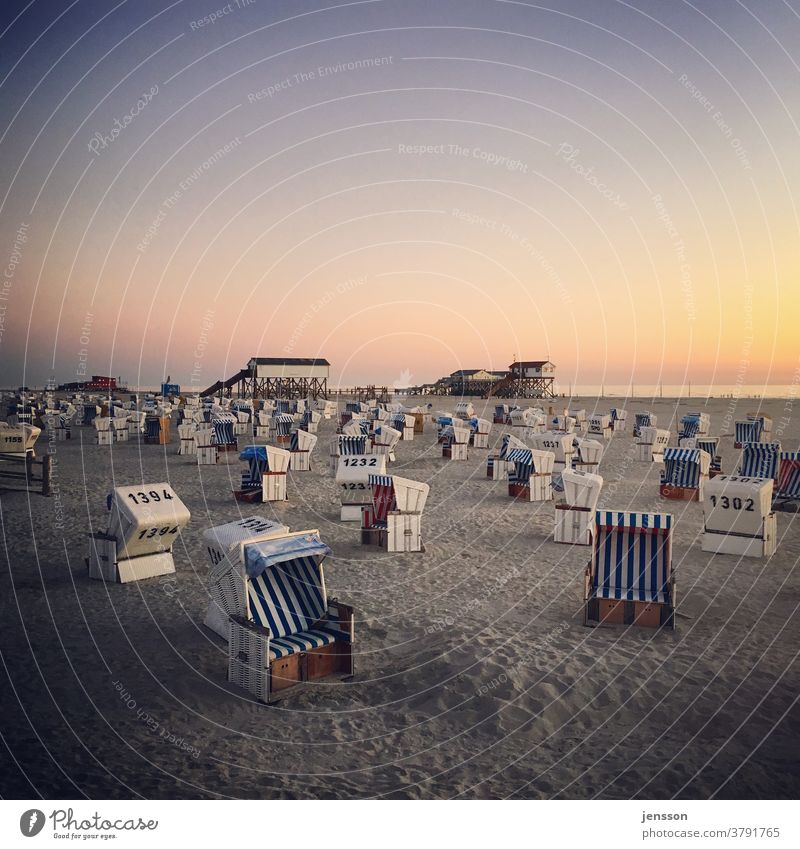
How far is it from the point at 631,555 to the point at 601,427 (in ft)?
96.9

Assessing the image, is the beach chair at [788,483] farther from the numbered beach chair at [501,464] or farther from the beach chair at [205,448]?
the beach chair at [205,448]

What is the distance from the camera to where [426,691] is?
687 cm

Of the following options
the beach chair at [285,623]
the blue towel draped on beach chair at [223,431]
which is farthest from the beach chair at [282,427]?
the beach chair at [285,623]

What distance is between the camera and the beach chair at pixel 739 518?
39.2ft

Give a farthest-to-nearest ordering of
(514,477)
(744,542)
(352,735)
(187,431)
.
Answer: (187,431) < (514,477) < (744,542) < (352,735)

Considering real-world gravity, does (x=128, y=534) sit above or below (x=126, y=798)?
above

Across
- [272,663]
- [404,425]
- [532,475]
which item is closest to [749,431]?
[404,425]

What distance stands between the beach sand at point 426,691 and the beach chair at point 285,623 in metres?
0.24

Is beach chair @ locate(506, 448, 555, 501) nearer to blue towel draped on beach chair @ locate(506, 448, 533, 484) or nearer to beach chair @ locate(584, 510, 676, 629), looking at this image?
blue towel draped on beach chair @ locate(506, 448, 533, 484)

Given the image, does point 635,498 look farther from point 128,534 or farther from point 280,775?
point 280,775

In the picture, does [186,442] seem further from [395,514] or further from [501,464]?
[395,514]
